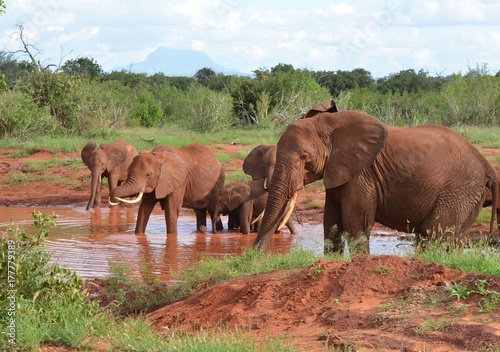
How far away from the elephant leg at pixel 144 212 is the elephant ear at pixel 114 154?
3.89 meters

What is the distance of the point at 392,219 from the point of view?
9477 mm

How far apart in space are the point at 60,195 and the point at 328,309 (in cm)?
1236

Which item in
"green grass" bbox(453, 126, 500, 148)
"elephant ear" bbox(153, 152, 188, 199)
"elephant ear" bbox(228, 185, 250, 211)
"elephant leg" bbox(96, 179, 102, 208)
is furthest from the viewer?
"green grass" bbox(453, 126, 500, 148)

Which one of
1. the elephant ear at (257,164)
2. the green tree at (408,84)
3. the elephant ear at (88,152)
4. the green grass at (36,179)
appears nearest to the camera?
the elephant ear at (257,164)

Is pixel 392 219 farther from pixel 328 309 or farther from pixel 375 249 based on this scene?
pixel 328 309

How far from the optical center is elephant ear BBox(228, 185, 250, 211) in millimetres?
13586

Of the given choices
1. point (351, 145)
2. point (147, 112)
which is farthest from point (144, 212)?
point (147, 112)

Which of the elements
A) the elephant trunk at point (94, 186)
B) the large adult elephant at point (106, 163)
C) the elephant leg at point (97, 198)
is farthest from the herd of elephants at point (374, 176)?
the large adult elephant at point (106, 163)

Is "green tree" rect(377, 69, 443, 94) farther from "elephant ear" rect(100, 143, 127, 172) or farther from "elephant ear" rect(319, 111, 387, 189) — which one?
"elephant ear" rect(319, 111, 387, 189)

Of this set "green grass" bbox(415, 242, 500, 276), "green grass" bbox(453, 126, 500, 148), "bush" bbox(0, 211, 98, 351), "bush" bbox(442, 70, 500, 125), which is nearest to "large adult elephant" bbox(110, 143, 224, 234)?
"bush" bbox(0, 211, 98, 351)

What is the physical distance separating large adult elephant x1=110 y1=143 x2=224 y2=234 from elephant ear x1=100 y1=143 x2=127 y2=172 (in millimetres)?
3056

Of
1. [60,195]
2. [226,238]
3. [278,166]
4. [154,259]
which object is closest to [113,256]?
[154,259]

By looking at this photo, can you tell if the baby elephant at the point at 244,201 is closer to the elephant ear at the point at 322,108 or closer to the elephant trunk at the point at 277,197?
the elephant ear at the point at 322,108

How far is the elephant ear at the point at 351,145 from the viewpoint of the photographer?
9.10 m
